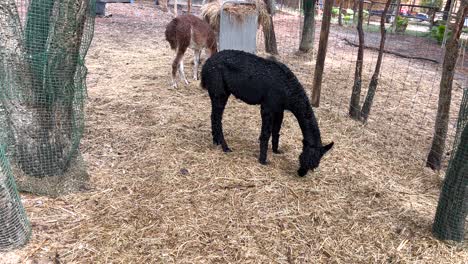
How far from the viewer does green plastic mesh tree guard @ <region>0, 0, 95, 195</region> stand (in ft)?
9.89

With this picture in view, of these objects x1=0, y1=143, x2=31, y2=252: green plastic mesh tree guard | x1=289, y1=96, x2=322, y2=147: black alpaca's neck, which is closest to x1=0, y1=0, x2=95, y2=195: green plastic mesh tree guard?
x1=0, y1=143, x2=31, y2=252: green plastic mesh tree guard

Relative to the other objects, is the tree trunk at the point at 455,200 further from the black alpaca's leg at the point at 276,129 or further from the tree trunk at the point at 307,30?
the tree trunk at the point at 307,30

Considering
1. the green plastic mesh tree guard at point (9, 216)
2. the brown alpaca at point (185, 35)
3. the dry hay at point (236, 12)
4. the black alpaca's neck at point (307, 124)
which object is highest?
the dry hay at point (236, 12)

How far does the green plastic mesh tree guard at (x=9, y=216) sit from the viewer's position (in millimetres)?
2531

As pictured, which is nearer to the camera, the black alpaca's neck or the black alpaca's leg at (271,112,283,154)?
the black alpaca's neck

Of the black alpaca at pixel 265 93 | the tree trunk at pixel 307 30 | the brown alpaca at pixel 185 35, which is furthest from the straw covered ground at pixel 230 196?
the tree trunk at pixel 307 30

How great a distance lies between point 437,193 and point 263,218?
6.99 feet

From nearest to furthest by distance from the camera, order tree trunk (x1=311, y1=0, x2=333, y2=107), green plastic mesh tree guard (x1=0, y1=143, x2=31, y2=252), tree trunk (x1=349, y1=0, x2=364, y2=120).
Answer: green plastic mesh tree guard (x1=0, y1=143, x2=31, y2=252)
tree trunk (x1=349, y1=0, x2=364, y2=120)
tree trunk (x1=311, y1=0, x2=333, y2=107)

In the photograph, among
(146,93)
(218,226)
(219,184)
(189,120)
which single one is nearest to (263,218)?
(218,226)

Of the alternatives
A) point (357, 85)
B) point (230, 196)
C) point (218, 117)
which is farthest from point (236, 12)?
point (230, 196)

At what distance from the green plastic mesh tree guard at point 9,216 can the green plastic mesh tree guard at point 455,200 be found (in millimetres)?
3314

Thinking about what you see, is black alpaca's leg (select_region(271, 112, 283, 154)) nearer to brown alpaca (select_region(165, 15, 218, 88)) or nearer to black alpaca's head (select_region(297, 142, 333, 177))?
black alpaca's head (select_region(297, 142, 333, 177))

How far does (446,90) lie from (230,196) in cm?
298

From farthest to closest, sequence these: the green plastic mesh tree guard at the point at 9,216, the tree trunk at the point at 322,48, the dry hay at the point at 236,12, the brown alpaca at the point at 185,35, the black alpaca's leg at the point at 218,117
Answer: the dry hay at the point at 236,12 < the brown alpaca at the point at 185,35 < the tree trunk at the point at 322,48 < the black alpaca's leg at the point at 218,117 < the green plastic mesh tree guard at the point at 9,216
